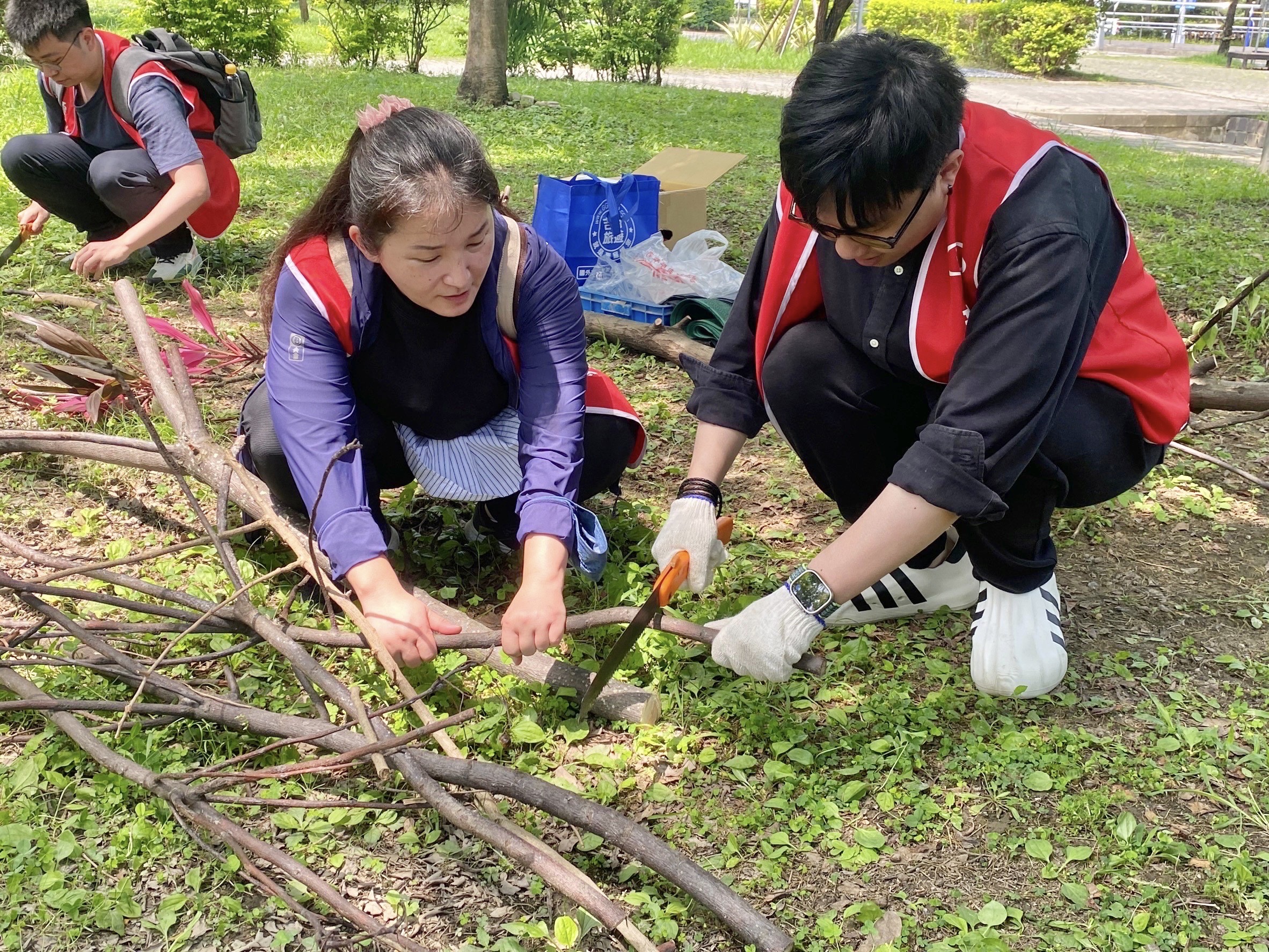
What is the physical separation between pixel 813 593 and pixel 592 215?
248 centimetres

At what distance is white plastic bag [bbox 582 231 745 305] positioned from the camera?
3.91m

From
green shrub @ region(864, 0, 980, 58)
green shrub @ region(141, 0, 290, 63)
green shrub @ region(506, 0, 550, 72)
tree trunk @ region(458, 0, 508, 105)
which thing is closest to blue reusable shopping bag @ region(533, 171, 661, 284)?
tree trunk @ region(458, 0, 508, 105)

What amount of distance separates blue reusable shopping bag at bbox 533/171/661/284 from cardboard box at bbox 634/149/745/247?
30cm

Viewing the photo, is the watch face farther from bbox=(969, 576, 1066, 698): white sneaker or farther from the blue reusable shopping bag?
the blue reusable shopping bag

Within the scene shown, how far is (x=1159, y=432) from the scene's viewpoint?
2059 millimetres

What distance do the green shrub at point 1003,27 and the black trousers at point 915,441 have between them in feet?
54.2

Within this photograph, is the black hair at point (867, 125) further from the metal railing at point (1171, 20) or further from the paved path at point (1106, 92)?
the metal railing at point (1171, 20)

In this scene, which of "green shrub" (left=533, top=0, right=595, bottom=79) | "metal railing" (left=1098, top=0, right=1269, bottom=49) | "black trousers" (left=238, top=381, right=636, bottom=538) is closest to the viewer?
"black trousers" (left=238, top=381, right=636, bottom=538)

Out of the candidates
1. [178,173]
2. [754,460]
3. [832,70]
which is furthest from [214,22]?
[832,70]

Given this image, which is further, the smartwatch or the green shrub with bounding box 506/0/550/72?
the green shrub with bounding box 506/0/550/72

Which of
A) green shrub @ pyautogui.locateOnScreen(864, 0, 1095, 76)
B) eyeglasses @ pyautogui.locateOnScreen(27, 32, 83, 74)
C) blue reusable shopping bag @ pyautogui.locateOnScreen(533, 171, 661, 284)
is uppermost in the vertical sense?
green shrub @ pyautogui.locateOnScreen(864, 0, 1095, 76)

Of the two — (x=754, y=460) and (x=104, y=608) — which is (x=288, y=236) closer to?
(x=104, y=608)

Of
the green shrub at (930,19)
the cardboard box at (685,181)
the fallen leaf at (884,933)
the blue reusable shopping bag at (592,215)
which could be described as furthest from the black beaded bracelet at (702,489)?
the green shrub at (930,19)

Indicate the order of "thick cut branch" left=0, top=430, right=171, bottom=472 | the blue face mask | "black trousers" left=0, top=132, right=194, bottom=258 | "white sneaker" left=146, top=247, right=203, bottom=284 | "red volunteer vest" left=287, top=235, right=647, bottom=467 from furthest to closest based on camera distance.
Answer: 1. "white sneaker" left=146, top=247, right=203, bottom=284
2. "black trousers" left=0, top=132, right=194, bottom=258
3. "thick cut branch" left=0, top=430, right=171, bottom=472
4. the blue face mask
5. "red volunteer vest" left=287, top=235, right=647, bottom=467
